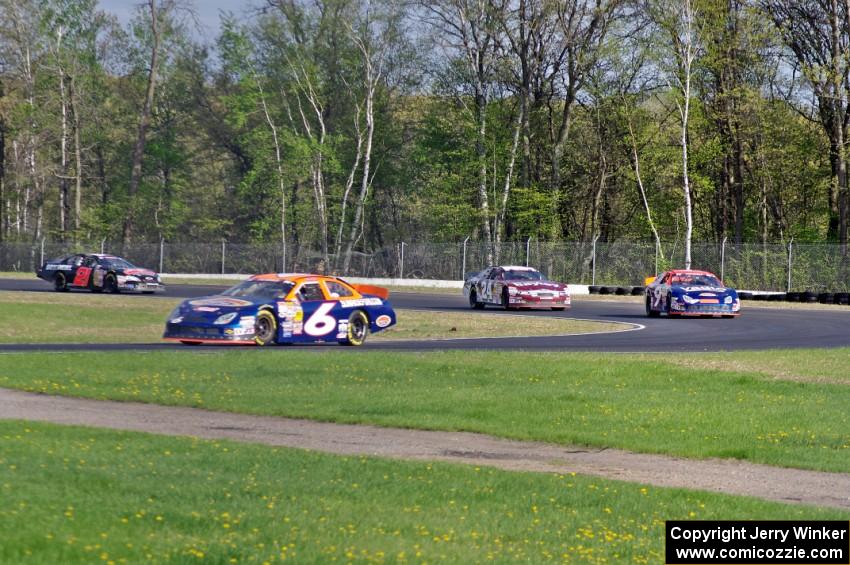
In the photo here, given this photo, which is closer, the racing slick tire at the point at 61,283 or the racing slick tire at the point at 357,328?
the racing slick tire at the point at 357,328

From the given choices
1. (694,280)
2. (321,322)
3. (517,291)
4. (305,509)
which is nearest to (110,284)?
(517,291)

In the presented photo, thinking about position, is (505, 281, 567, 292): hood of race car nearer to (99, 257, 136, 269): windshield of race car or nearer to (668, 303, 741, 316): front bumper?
(668, 303, 741, 316): front bumper

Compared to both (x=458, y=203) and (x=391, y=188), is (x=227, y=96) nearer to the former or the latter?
(x=391, y=188)

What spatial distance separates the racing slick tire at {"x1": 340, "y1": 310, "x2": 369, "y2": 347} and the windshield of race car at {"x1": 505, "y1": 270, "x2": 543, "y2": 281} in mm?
12893

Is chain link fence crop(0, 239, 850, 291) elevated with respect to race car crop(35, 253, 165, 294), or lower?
elevated

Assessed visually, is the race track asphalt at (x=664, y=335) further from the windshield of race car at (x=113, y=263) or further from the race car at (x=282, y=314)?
the windshield of race car at (x=113, y=263)

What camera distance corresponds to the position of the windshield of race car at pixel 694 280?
34469 mm

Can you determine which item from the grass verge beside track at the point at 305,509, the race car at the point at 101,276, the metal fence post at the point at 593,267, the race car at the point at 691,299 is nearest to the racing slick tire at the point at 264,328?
the grass verge beside track at the point at 305,509

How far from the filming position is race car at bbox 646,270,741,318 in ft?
110

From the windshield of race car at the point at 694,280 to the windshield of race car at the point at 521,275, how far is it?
453 cm

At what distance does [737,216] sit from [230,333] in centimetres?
4185

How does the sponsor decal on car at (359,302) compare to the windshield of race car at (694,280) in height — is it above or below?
below

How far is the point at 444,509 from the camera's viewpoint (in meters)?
8.61

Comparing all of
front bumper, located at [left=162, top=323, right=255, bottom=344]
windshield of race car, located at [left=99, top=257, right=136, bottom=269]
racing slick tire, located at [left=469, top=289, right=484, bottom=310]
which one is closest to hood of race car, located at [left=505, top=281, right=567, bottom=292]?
racing slick tire, located at [left=469, top=289, right=484, bottom=310]
